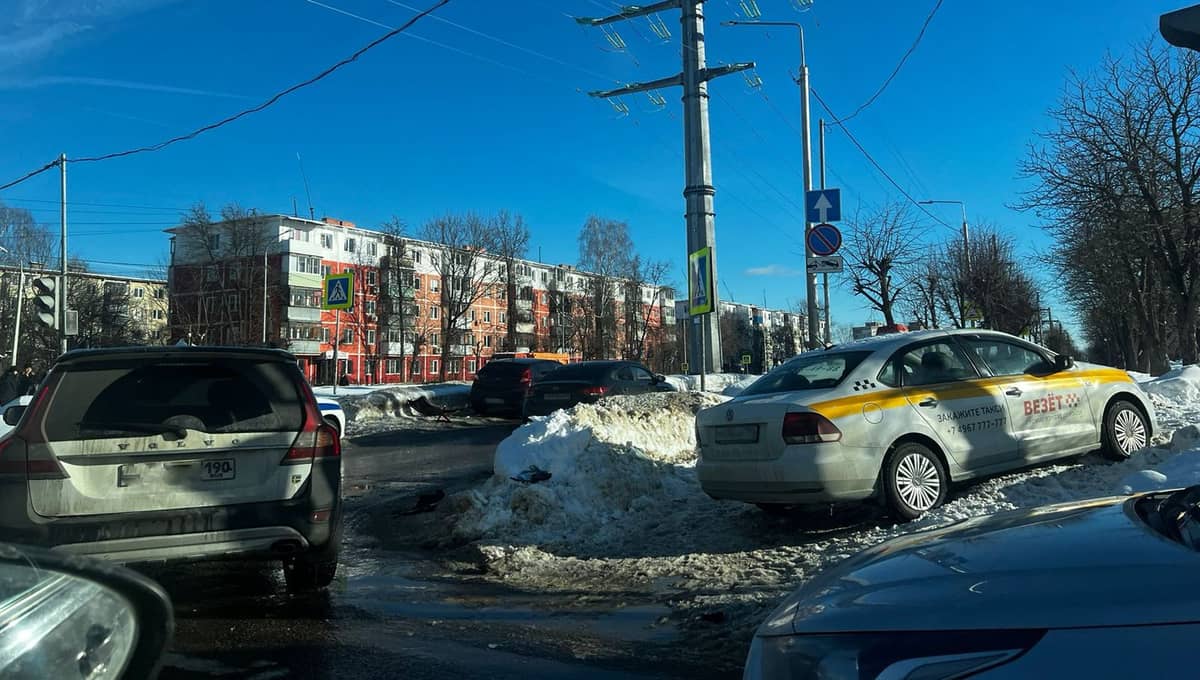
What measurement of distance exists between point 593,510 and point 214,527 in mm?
3831

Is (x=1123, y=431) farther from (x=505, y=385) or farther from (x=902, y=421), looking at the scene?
(x=505, y=385)

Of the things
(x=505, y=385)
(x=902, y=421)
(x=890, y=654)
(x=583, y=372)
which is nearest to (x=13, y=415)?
(x=890, y=654)

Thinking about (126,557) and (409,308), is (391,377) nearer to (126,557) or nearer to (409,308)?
(409,308)

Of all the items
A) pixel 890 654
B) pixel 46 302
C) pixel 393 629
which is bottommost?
pixel 393 629

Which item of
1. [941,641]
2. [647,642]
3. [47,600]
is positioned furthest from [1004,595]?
[647,642]

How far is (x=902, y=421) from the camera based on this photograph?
641 centimetres

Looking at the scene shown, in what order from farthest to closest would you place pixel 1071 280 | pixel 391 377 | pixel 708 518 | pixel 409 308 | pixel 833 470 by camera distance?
pixel 391 377 < pixel 409 308 < pixel 1071 280 < pixel 708 518 < pixel 833 470

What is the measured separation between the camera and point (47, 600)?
5.71ft

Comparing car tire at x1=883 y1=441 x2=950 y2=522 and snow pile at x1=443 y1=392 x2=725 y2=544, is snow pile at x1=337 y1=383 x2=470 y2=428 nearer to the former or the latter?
snow pile at x1=443 y1=392 x2=725 y2=544

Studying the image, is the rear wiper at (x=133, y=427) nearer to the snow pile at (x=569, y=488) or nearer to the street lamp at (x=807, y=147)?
the snow pile at (x=569, y=488)

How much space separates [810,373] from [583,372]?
938 cm

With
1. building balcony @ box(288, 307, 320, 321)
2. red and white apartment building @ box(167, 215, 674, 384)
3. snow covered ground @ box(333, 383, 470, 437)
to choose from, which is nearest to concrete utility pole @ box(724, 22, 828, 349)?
snow covered ground @ box(333, 383, 470, 437)

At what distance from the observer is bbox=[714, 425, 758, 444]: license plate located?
6.34 metres

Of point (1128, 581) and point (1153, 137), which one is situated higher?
point (1153, 137)
